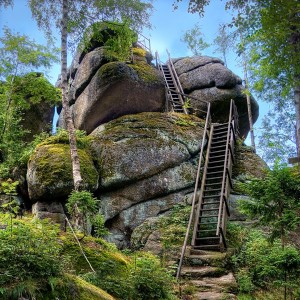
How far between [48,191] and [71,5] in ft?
20.9

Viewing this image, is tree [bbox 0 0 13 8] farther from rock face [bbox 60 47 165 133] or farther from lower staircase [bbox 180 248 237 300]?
lower staircase [bbox 180 248 237 300]

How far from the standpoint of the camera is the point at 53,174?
1042 cm

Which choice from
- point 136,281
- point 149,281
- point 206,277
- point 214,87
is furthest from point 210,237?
point 214,87

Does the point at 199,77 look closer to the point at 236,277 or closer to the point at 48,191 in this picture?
the point at 48,191

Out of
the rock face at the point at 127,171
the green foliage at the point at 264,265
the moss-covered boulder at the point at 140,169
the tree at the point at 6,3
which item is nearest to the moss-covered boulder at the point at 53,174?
the rock face at the point at 127,171

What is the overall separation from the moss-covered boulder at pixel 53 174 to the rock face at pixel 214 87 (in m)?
7.53

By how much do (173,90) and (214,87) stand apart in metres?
2.30

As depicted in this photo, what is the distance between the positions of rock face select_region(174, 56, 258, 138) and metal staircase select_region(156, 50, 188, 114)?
42 cm

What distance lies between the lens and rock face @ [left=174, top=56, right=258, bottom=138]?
1764cm

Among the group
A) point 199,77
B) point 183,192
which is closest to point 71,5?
point 183,192

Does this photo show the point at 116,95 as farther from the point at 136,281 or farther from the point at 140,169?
the point at 136,281

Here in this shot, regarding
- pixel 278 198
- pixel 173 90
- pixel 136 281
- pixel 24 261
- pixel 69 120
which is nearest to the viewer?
pixel 24 261

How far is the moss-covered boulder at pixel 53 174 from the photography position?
10.4 meters

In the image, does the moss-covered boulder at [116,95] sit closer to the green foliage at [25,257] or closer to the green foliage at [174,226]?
the green foliage at [174,226]
